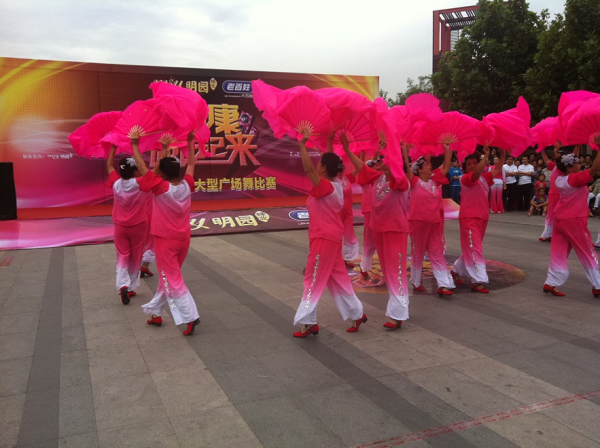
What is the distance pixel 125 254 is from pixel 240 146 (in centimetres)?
766

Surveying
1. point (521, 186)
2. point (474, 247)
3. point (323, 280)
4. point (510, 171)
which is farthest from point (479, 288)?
point (521, 186)

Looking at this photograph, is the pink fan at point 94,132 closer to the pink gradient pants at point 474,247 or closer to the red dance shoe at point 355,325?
the red dance shoe at point 355,325

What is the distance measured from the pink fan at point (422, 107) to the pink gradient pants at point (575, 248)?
201cm

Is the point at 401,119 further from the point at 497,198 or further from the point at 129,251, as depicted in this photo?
the point at 497,198

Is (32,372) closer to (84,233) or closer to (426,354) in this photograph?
(426,354)

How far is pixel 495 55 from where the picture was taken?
16906mm

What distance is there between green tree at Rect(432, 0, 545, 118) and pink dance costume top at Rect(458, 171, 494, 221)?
12.1 meters

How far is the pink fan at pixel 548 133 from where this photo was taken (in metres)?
5.72

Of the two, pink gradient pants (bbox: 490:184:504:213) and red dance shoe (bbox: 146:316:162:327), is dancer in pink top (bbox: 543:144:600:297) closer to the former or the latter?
red dance shoe (bbox: 146:316:162:327)

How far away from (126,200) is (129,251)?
576 millimetres

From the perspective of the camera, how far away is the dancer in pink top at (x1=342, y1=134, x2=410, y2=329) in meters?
4.48

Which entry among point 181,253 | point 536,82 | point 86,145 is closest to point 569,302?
point 181,253

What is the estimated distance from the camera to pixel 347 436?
2736 mm

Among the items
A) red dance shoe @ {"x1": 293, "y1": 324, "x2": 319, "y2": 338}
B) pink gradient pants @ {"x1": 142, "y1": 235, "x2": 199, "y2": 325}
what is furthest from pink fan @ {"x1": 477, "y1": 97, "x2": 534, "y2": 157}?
pink gradient pants @ {"x1": 142, "y1": 235, "x2": 199, "y2": 325}
